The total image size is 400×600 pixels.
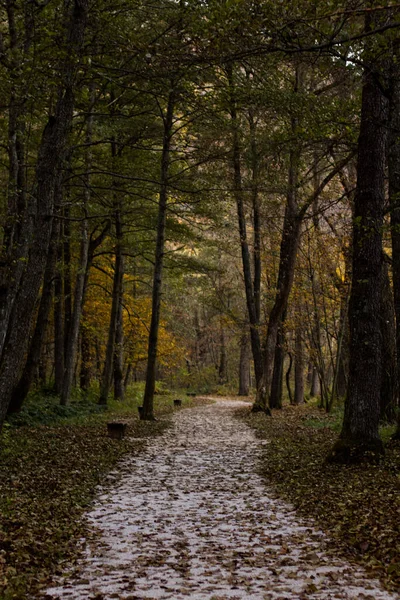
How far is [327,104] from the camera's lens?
8.83 m

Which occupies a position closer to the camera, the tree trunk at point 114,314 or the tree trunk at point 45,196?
the tree trunk at point 45,196

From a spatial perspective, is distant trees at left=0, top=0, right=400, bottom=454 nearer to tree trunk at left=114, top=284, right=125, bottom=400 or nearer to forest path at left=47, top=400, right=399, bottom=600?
tree trunk at left=114, top=284, right=125, bottom=400

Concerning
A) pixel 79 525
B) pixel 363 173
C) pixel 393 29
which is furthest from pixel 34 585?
pixel 363 173

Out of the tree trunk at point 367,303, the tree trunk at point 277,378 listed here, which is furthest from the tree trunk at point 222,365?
the tree trunk at point 367,303

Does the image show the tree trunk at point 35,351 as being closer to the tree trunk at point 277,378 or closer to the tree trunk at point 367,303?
the tree trunk at point 367,303

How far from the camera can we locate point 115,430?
12.1 meters

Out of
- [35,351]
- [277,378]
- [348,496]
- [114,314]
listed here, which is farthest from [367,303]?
[277,378]

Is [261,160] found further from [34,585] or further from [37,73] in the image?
[34,585]

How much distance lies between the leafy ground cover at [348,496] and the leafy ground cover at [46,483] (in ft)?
8.51

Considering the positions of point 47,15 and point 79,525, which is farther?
point 47,15

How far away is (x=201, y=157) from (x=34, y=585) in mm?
13068

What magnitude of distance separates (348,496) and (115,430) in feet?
21.7

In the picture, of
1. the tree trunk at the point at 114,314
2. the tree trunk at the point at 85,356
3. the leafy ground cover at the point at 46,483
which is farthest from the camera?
the tree trunk at the point at 85,356

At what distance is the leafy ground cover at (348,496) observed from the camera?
4828 millimetres
